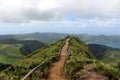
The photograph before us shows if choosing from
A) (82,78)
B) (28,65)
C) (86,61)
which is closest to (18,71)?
(28,65)

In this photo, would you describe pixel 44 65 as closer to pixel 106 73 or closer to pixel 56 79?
pixel 56 79

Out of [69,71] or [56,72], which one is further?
[56,72]

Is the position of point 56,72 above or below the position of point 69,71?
below

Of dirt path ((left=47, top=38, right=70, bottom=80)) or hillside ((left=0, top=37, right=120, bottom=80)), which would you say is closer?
hillside ((left=0, top=37, right=120, bottom=80))

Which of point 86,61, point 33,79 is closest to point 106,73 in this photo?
point 86,61

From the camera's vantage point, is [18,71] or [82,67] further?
[18,71]

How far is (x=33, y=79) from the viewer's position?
133 ft

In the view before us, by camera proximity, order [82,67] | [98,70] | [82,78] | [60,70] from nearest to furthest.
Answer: [82,78], [98,70], [82,67], [60,70]

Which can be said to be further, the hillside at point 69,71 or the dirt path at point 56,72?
the dirt path at point 56,72

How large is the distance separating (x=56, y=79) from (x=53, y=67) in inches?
316

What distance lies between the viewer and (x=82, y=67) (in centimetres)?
4019

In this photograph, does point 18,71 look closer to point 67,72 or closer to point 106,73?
point 67,72

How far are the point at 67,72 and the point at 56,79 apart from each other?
2.42 meters

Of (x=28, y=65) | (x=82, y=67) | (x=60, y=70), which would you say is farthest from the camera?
(x=28, y=65)
